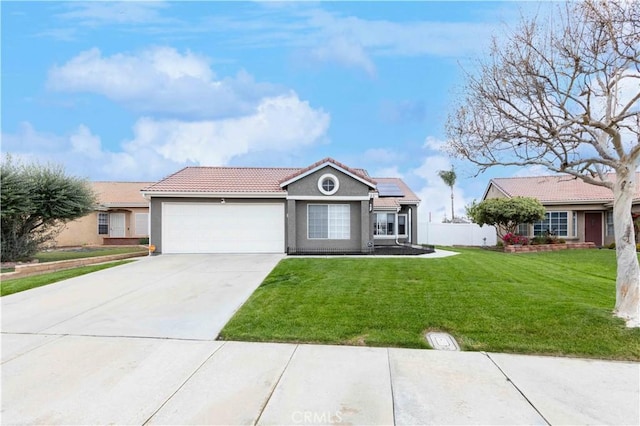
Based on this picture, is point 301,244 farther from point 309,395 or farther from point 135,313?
point 309,395

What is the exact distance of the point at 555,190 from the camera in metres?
25.7

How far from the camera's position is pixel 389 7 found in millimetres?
9922

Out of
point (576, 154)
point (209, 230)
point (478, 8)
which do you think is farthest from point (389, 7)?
point (209, 230)

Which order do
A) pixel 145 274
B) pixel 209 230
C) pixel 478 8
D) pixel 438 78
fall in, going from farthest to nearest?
pixel 209 230 → pixel 145 274 → pixel 438 78 → pixel 478 8

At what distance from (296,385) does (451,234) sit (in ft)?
85.1

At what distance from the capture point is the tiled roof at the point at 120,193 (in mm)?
26091

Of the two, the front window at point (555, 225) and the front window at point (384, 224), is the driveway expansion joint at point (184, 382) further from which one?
the front window at point (555, 225)

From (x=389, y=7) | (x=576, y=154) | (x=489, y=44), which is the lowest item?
(x=576, y=154)

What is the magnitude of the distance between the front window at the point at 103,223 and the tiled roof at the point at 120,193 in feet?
3.36

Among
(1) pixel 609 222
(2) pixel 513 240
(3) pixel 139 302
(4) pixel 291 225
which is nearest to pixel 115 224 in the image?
(4) pixel 291 225

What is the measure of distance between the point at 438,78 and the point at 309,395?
8.29 meters

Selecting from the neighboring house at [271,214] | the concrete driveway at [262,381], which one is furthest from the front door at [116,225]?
the concrete driveway at [262,381]

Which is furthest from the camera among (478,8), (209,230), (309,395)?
(209,230)

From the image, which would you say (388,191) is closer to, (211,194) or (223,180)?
(223,180)
